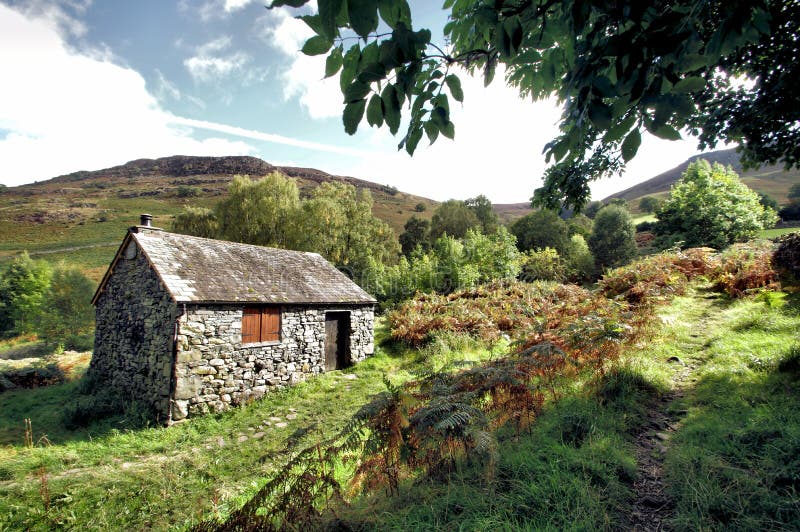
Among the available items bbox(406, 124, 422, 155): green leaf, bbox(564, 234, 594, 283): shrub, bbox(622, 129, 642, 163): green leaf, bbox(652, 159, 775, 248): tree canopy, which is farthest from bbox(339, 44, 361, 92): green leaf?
bbox(564, 234, 594, 283): shrub

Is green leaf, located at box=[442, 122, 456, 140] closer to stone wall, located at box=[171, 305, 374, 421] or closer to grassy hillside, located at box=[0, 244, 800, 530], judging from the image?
grassy hillside, located at box=[0, 244, 800, 530]

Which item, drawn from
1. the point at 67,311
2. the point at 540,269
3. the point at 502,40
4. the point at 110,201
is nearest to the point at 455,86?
the point at 502,40

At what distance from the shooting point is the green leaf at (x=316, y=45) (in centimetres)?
163

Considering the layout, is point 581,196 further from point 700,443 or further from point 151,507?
point 151,507

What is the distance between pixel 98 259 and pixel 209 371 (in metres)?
48.7

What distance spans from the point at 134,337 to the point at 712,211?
31.0 metres

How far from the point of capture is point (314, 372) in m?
12.2

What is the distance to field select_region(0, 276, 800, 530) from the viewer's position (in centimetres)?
258

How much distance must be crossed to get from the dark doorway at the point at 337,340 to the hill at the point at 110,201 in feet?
95.3

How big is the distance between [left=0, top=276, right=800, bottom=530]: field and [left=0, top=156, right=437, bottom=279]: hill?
34.5m

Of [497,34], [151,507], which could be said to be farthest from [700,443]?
[151,507]

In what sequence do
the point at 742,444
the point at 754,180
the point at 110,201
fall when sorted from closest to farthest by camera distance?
the point at 742,444
the point at 754,180
the point at 110,201

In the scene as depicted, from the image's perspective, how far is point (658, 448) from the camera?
11.2 ft

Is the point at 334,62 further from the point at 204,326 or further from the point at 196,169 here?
the point at 196,169
